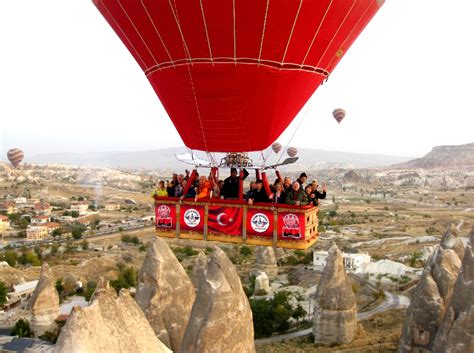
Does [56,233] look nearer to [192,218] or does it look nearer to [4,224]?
[4,224]

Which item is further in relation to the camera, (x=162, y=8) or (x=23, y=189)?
(x=23, y=189)

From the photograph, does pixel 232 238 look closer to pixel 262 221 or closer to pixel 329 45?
pixel 262 221

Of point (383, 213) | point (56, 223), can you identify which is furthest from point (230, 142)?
point (383, 213)

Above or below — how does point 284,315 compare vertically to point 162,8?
below

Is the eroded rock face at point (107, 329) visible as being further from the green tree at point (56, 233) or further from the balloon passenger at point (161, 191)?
the green tree at point (56, 233)

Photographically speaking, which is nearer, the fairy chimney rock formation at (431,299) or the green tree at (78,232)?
the fairy chimney rock formation at (431,299)

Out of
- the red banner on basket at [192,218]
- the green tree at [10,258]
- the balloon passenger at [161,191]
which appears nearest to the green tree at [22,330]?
the balloon passenger at [161,191]
